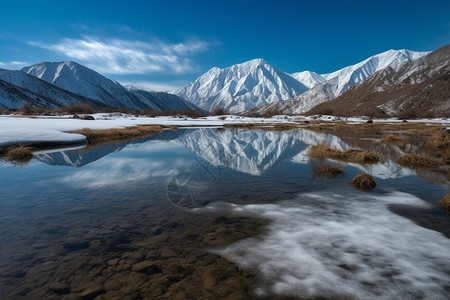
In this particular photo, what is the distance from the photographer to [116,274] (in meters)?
4.54

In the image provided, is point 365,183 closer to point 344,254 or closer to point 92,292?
point 344,254

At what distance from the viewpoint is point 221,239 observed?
5.93 meters

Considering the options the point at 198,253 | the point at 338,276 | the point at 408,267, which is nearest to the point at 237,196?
the point at 198,253

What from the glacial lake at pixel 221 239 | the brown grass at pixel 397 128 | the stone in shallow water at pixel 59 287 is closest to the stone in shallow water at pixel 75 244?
the glacial lake at pixel 221 239

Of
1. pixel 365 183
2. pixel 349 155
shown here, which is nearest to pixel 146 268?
pixel 365 183

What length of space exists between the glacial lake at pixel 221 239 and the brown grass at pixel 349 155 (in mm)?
4799

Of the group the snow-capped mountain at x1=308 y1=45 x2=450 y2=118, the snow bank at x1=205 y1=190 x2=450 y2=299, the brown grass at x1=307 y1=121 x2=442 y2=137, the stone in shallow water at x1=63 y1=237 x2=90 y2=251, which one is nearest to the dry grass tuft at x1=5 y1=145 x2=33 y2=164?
the stone in shallow water at x1=63 y1=237 x2=90 y2=251

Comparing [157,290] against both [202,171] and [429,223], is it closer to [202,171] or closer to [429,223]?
[429,223]

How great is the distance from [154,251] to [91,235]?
2172mm

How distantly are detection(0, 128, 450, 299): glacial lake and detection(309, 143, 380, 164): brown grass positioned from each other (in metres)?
4.80

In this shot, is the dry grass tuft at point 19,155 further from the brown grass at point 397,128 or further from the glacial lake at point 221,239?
the brown grass at point 397,128

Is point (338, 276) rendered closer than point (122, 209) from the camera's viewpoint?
Yes

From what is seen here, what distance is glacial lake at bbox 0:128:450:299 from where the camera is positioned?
420cm

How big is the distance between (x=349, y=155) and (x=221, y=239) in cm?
1576
